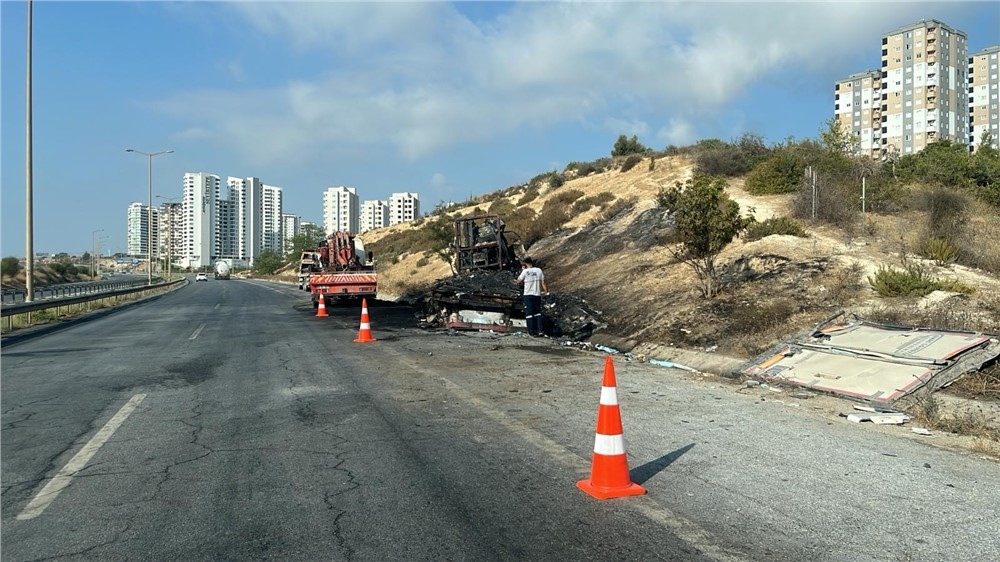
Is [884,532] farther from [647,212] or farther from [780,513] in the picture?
[647,212]

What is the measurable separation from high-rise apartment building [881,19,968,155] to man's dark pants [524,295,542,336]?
92.3 meters

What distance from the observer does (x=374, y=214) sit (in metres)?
144

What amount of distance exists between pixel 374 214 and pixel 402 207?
6098 millimetres

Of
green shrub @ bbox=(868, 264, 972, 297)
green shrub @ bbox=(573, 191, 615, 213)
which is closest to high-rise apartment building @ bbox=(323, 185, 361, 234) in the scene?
green shrub @ bbox=(573, 191, 615, 213)

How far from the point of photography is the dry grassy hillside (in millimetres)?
12047

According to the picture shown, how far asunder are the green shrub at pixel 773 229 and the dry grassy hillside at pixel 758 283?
0.33 metres

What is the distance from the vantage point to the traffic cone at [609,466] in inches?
195

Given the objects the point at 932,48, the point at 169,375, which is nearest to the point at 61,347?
the point at 169,375

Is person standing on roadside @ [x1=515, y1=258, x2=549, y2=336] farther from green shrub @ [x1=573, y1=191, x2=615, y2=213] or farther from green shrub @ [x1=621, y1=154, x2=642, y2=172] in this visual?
green shrub @ [x1=621, y1=154, x2=642, y2=172]

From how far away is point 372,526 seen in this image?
4395mm

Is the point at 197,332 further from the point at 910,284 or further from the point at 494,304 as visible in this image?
the point at 910,284

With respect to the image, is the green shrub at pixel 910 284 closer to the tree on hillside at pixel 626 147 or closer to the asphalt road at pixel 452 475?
the asphalt road at pixel 452 475

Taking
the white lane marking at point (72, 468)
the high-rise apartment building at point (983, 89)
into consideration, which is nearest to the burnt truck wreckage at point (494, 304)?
the white lane marking at point (72, 468)

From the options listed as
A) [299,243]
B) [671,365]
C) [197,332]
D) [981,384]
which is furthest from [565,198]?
[299,243]
